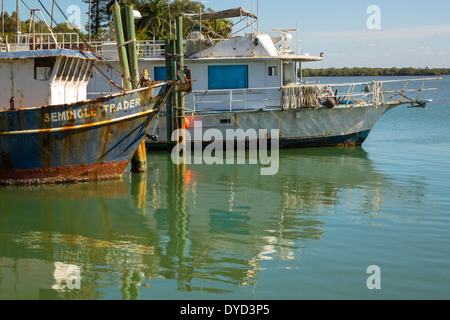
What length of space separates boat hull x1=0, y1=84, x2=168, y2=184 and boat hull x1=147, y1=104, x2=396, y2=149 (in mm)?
4852

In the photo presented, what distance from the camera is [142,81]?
16.1 metres

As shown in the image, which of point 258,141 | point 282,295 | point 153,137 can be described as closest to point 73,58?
point 153,137

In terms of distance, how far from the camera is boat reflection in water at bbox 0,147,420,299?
28.1 feet

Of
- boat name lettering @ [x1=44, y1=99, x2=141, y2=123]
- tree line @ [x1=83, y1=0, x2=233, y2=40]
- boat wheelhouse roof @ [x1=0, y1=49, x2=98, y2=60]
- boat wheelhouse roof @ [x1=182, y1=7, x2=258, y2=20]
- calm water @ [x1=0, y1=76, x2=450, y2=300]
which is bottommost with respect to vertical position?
calm water @ [x1=0, y1=76, x2=450, y2=300]

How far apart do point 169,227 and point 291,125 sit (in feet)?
35.2

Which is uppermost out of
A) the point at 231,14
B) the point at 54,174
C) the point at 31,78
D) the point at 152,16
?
the point at 152,16

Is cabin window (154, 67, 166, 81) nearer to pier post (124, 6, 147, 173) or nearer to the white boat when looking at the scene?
the white boat

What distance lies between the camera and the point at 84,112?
567 inches

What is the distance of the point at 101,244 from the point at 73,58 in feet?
22.1

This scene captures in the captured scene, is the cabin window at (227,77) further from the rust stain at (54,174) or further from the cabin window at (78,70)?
the rust stain at (54,174)

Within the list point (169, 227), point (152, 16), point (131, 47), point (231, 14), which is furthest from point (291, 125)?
point (152, 16)

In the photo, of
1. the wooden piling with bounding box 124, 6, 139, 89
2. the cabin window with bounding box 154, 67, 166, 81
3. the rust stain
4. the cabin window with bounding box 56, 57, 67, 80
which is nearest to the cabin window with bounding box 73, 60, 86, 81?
the cabin window with bounding box 56, 57, 67, 80

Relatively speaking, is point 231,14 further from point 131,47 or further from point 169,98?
point 131,47

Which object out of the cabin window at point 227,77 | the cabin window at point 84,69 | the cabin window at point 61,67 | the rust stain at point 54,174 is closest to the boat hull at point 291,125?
the cabin window at point 227,77
